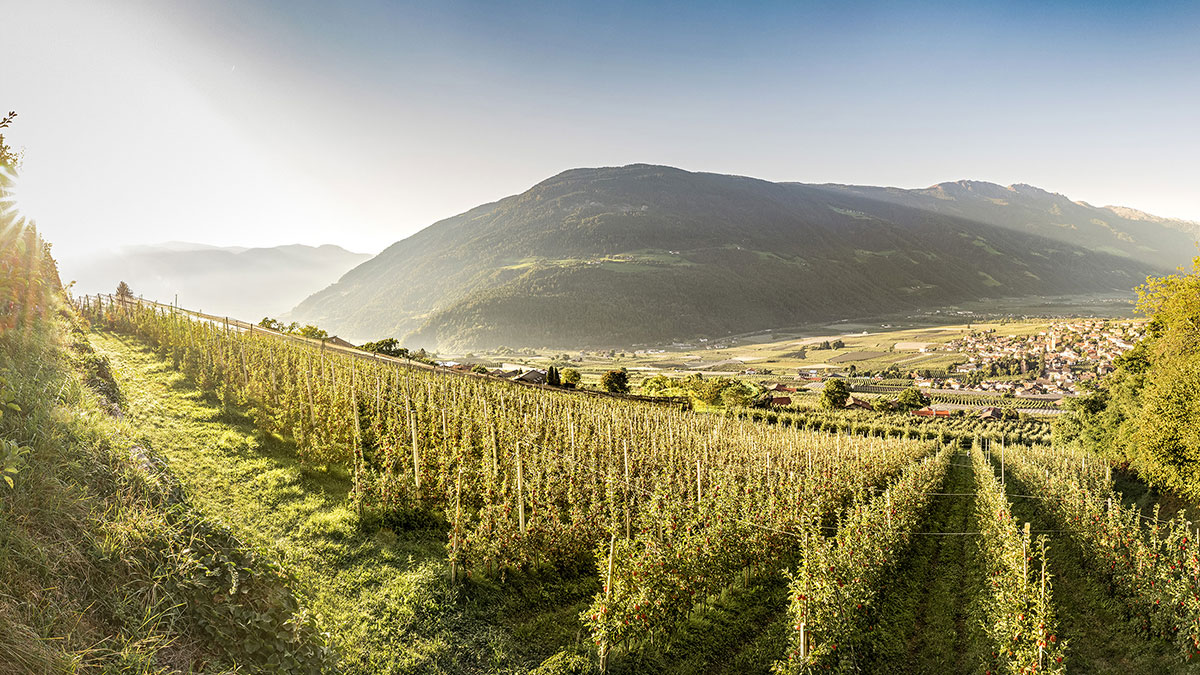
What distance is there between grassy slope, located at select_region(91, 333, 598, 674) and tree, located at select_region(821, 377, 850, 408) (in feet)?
170

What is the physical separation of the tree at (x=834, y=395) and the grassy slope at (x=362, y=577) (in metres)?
51.7

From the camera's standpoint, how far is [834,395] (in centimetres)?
5706

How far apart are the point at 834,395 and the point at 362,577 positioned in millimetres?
56732

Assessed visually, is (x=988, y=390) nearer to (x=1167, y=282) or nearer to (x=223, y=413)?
(x=1167, y=282)

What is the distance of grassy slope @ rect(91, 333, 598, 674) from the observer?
7652mm

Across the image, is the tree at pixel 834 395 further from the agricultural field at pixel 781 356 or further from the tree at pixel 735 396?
the agricultural field at pixel 781 356

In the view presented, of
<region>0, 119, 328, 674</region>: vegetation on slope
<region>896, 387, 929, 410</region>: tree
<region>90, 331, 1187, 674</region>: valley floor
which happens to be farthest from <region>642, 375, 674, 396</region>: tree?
<region>0, 119, 328, 674</region>: vegetation on slope

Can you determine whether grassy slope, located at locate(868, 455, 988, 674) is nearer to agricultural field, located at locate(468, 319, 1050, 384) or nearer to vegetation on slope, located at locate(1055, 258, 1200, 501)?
vegetation on slope, located at locate(1055, 258, 1200, 501)

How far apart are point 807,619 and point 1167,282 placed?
2719 cm

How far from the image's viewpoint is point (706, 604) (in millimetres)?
10320

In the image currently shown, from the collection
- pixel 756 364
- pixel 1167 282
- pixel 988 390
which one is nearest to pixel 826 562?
pixel 1167 282

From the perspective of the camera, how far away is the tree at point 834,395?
56.1m

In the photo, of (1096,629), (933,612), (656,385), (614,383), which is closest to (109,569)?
(933,612)

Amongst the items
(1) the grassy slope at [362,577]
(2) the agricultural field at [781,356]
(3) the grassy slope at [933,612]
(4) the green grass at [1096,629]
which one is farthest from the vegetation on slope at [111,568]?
(2) the agricultural field at [781,356]
